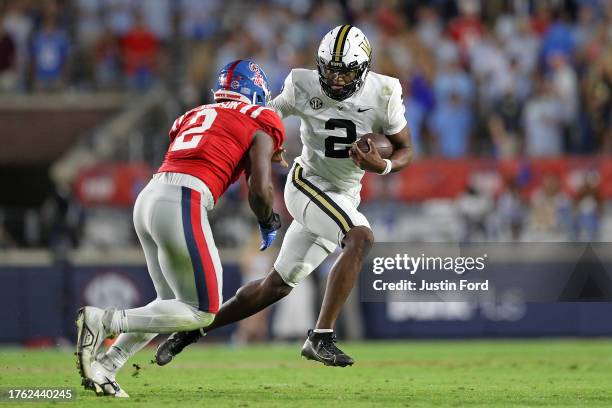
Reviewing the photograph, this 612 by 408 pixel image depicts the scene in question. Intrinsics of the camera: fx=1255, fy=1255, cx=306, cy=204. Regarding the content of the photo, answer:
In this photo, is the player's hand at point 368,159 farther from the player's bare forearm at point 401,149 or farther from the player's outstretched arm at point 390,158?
the player's bare forearm at point 401,149

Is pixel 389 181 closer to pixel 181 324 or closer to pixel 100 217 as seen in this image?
pixel 100 217

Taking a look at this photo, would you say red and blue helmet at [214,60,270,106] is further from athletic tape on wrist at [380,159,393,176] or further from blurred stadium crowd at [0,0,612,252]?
blurred stadium crowd at [0,0,612,252]

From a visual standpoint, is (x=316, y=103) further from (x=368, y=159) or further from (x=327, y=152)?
(x=368, y=159)

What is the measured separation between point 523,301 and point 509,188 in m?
1.35

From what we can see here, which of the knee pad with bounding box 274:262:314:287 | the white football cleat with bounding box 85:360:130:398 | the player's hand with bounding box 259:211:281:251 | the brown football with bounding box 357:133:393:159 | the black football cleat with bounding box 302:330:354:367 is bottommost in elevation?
the white football cleat with bounding box 85:360:130:398

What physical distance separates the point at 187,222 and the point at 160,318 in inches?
22.2

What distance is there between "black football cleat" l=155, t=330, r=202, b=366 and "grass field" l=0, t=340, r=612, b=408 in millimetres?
187

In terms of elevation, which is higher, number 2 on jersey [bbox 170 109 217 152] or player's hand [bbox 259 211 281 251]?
number 2 on jersey [bbox 170 109 217 152]

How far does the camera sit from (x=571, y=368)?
1008 cm

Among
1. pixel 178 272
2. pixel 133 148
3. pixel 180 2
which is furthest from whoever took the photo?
pixel 180 2

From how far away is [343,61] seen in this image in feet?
26.6

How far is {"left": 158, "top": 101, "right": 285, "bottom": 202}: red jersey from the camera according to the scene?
7.03m

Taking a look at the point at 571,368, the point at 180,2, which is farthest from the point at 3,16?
the point at 571,368

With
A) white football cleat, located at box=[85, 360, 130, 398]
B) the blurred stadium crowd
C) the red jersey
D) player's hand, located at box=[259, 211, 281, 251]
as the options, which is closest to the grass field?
white football cleat, located at box=[85, 360, 130, 398]
